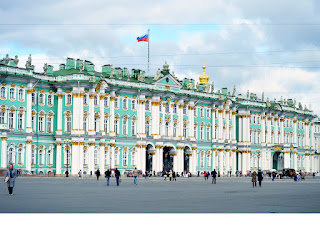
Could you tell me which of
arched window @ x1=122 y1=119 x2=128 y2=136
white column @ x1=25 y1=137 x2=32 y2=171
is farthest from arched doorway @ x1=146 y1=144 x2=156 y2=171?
white column @ x1=25 y1=137 x2=32 y2=171

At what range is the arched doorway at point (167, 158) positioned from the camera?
103 metres

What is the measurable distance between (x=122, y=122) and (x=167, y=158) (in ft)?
41.0

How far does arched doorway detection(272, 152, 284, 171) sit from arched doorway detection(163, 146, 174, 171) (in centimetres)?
3648

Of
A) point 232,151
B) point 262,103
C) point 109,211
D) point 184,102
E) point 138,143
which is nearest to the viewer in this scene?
point 109,211

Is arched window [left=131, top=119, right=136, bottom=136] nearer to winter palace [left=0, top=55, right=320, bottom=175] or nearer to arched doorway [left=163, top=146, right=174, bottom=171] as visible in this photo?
winter palace [left=0, top=55, right=320, bottom=175]

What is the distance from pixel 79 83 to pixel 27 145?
36.4 feet

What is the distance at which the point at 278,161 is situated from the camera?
133 m

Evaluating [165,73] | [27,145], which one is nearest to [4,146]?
[27,145]

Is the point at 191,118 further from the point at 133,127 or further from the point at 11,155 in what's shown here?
the point at 11,155

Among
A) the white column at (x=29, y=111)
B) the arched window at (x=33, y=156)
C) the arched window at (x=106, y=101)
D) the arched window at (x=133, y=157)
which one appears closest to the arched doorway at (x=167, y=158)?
the arched window at (x=133, y=157)

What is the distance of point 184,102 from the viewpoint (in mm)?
106750

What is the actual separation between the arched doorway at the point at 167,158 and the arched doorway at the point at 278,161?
120 feet

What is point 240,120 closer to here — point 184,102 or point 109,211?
point 184,102

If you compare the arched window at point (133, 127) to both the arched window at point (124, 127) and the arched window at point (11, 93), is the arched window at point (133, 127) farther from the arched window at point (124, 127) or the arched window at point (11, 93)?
the arched window at point (11, 93)
